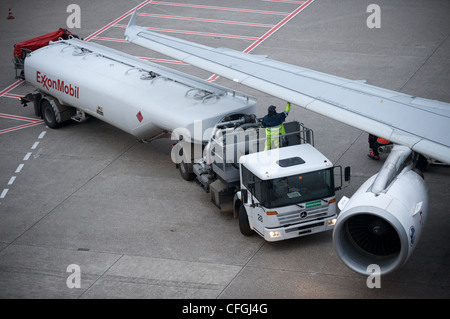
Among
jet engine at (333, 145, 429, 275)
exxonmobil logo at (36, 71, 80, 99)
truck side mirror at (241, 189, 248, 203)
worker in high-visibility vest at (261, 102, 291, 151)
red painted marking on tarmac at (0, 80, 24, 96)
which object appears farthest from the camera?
red painted marking on tarmac at (0, 80, 24, 96)

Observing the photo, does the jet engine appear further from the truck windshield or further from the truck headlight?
the truck headlight

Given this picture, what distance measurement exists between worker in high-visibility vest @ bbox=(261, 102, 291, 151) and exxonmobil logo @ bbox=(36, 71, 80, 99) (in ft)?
29.7

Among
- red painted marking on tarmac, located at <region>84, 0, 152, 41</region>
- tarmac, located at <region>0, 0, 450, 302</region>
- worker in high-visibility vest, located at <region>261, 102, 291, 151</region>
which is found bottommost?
tarmac, located at <region>0, 0, 450, 302</region>

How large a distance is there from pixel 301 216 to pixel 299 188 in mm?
777

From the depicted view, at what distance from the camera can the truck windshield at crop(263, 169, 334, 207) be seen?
17.0m

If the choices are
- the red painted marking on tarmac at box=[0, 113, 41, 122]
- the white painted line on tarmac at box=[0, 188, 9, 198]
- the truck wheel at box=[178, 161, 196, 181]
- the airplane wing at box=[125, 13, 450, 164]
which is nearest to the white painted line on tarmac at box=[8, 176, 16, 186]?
the white painted line on tarmac at box=[0, 188, 9, 198]

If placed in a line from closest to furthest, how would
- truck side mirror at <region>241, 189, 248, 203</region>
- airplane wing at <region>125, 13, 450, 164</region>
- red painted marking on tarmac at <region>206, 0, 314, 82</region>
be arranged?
1. airplane wing at <region>125, 13, 450, 164</region>
2. truck side mirror at <region>241, 189, 248, 203</region>
3. red painted marking on tarmac at <region>206, 0, 314, 82</region>

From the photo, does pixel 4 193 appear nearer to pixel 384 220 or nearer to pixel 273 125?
pixel 273 125

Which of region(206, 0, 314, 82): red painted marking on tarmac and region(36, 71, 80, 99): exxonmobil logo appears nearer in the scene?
region(36, 71, 80, 99): exxonmobil logo

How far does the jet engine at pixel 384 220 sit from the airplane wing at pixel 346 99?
0.85 metres

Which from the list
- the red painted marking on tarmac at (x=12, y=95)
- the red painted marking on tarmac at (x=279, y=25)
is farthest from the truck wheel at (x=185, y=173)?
the red painted marking on tarmac at (x=279, y=25)

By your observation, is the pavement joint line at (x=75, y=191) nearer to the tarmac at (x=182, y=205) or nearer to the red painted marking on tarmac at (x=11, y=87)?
the tarmac at (x=182, y=205)

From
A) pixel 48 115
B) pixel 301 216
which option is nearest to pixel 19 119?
pixel 48 115
